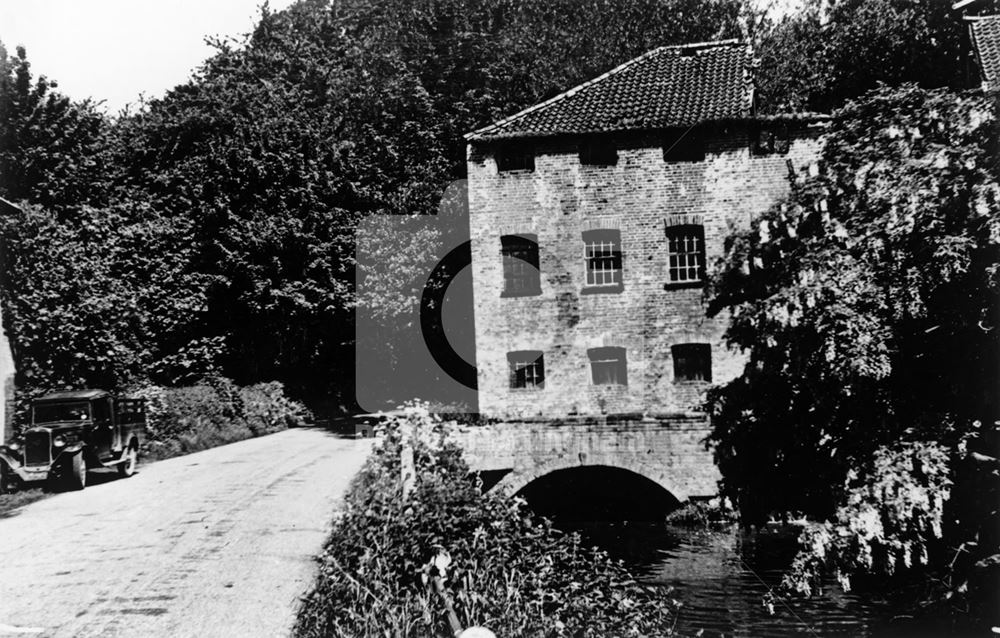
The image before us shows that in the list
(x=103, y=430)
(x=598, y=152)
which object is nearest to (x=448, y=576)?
(x=103, y=430)

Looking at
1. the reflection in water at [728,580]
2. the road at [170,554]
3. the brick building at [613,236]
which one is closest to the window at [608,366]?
the brick building at [613,236]

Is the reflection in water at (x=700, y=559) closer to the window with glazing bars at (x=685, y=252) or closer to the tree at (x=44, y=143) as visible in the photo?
the window with glazing bars at (x=685, y=252)

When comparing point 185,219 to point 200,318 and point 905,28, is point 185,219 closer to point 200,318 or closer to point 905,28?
point 200,318

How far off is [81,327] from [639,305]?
14.6 m

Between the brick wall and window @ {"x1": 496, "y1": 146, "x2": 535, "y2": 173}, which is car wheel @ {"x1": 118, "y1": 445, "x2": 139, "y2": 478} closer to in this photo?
the brick wall

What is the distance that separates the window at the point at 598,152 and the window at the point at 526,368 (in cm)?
555

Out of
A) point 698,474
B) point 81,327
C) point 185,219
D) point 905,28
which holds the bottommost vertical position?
point 698,474

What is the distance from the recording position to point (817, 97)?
30.8 metres

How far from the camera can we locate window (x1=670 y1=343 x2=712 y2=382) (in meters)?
21.1

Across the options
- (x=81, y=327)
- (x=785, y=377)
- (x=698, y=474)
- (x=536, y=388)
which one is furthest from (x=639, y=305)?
(x=81, y=327)

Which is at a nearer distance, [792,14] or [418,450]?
[418,450]

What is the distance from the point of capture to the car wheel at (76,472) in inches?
603

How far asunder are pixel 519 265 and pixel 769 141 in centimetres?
759

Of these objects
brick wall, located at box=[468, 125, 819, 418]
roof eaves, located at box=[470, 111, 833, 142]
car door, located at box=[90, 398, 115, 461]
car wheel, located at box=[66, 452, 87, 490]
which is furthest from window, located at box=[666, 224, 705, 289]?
car wheel, located at box=[66, 452, 87, 490]
